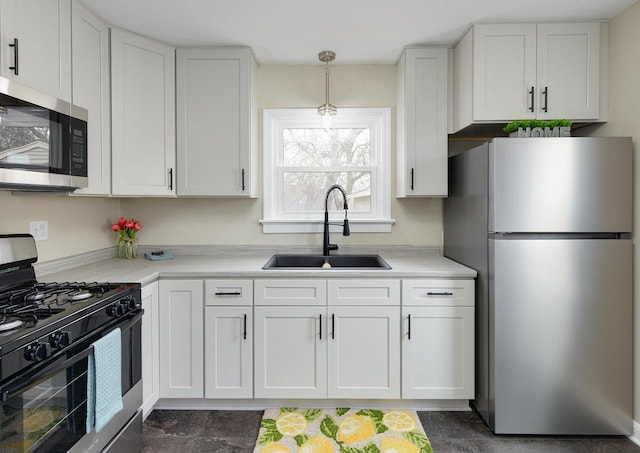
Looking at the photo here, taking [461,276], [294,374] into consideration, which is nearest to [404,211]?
[461,276]

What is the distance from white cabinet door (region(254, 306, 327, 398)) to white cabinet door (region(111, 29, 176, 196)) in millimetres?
1173

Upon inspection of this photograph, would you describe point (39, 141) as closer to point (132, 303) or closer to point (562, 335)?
point (132, 303)

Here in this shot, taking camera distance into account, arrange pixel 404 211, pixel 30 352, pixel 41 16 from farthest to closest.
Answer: pixel 404 211 < pixel 41 16 < pixel 30 352

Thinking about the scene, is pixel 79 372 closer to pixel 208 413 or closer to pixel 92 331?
pixel 92 331

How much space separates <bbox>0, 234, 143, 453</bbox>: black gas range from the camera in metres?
1.14

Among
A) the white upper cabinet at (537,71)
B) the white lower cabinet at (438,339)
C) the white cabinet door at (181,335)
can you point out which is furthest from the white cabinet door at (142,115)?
the white upper cabinet at (537,71)

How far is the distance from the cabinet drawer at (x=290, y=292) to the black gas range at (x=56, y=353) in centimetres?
67

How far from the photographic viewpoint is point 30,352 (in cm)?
117

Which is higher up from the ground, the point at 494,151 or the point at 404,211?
the point at 494,151

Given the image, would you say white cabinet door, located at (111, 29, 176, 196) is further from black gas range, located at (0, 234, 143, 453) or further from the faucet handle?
the faucet handle

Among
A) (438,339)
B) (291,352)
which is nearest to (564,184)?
(438,339)

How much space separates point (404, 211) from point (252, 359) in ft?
5.16

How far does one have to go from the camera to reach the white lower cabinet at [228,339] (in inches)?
85.6

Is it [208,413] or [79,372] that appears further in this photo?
[208,413]
